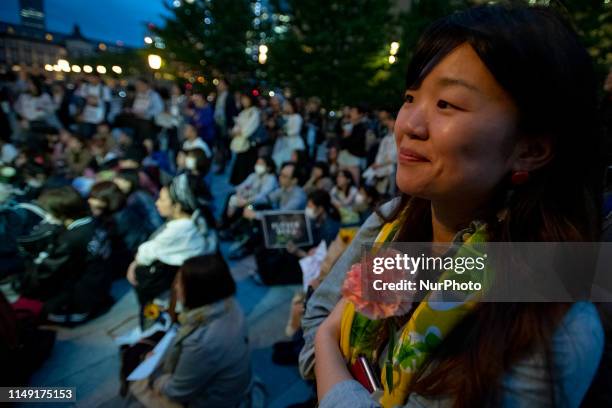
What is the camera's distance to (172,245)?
3.48m

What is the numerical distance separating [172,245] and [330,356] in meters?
2.89

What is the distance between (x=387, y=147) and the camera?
5.80 metres

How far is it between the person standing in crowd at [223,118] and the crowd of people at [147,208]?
1151 millimetres

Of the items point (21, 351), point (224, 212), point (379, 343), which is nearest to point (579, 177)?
point (379, 343)

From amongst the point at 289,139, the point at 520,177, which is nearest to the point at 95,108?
the point at 289,139

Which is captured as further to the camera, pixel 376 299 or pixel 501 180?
pixel 376 299

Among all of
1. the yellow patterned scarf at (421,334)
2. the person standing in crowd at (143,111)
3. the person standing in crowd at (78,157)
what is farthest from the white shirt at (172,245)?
A: the person standing in crowd at (143,111)

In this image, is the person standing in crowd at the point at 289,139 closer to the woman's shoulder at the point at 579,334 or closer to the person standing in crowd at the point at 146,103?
the person standing in crowd at the point at 146,103

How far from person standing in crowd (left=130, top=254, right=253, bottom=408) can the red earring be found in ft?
6.41

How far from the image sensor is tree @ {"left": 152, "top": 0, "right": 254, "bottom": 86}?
65.1ft

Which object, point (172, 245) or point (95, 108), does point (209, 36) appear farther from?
point (172, 245)

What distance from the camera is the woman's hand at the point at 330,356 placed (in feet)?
2.90

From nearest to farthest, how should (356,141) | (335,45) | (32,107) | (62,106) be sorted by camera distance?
(356,141) < (32,107) < (62,106) < (335,45)

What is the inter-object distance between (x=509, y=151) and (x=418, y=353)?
469mm
